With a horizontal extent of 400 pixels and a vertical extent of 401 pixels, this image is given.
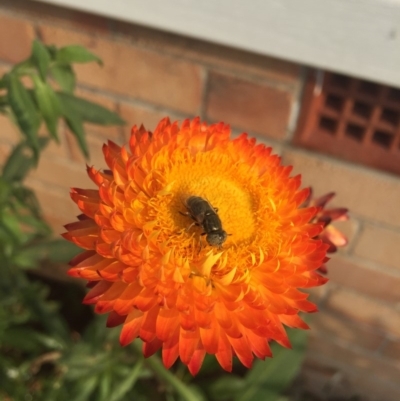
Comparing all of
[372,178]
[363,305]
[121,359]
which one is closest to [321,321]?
[363,305]

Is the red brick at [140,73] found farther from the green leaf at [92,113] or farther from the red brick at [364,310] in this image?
the red brick at [364,310]

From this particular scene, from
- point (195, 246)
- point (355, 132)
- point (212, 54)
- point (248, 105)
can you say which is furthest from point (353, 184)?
point (195, 246)

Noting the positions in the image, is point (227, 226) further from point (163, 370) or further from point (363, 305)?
point (363, 305)

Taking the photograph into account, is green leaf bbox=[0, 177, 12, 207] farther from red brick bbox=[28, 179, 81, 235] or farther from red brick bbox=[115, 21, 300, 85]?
red brick bbox=[28, 179, 81, 235]

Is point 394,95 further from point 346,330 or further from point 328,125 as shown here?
point 346,330

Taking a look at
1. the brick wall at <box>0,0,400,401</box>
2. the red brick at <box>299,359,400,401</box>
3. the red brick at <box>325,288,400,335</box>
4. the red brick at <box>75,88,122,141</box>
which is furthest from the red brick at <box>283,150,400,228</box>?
the red brick at <box>299,359,400,401</box>

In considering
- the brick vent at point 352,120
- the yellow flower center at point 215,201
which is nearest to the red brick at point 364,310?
the brick vent at point 352,120
